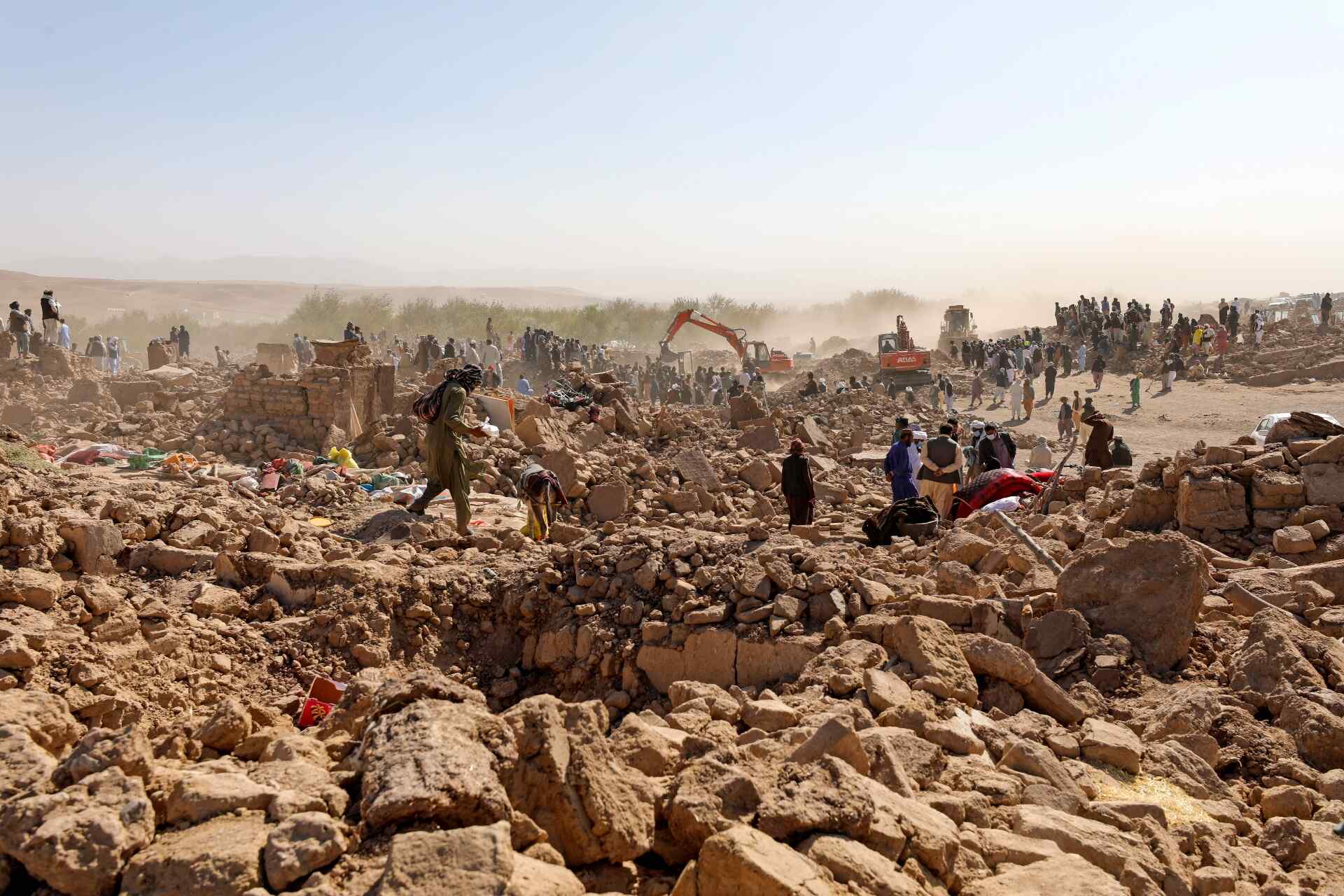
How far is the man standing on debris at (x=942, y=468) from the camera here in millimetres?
9344

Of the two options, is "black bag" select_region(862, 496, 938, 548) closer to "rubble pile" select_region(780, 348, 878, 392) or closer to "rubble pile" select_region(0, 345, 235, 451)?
"rubble pile" select_region(0, 345, 235, 451)

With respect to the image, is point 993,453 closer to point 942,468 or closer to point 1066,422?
point 942,468

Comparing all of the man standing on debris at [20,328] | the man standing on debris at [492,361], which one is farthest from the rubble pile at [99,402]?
the man standing on debris at [492,361]

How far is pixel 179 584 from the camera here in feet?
19.4

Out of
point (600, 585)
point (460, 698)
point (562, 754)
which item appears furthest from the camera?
point (600, 585)

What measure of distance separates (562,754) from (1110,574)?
3.85 meters

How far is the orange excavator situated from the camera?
105 feet

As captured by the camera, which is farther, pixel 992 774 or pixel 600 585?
pixel 600 585

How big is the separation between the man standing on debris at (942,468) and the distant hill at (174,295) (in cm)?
6711

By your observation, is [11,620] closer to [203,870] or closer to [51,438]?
[203,870]

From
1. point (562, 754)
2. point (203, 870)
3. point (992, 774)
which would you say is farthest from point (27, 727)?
point (992, 774)

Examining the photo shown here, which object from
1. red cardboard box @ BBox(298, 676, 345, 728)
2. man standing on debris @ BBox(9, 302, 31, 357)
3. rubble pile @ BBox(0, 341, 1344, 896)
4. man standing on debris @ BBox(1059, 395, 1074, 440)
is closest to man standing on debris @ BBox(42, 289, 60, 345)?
man standing on debris @ BBox(9, 302, 31, 357)

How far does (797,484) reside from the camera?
9062mm

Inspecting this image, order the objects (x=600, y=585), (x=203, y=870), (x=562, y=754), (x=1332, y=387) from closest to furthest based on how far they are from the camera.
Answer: (x=203, y=870), (x=562, y=754), (x=600, y=585), (x=1332, y=387)
